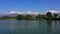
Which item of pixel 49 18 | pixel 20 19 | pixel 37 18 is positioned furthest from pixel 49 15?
pixel 20 19

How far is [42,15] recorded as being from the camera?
33.6m

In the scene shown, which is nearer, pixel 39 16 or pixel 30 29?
pixel 30 29

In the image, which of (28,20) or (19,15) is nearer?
(19,15)

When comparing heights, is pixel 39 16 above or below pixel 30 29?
above

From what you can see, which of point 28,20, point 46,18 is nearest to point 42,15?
point 46,18

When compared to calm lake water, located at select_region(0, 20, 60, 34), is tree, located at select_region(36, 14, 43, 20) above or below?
above

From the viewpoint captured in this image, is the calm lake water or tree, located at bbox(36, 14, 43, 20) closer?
the calm lake water

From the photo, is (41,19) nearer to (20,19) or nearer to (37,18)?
(37,18)

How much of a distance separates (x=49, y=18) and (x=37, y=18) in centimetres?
298

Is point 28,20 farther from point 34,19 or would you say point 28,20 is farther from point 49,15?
point 49,15

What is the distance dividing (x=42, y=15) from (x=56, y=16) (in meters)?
3.21

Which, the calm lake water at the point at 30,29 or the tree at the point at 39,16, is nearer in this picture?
the calm lake water at the point at 30,29

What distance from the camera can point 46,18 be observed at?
1334 inches

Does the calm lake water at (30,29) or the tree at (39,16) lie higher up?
the tree at (39,16)
